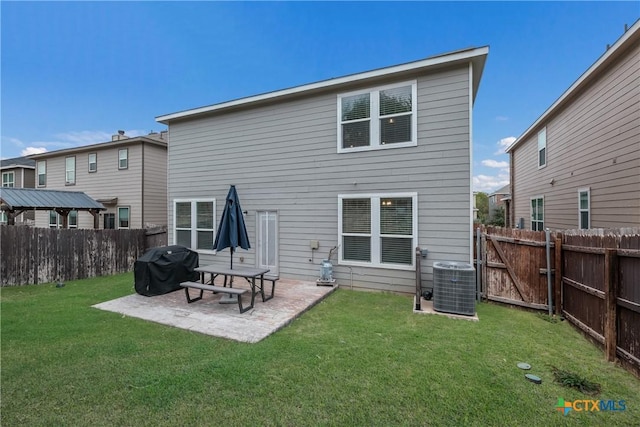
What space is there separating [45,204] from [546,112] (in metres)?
19.9

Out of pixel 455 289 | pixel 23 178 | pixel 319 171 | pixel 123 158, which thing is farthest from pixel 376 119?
pixel 23 178

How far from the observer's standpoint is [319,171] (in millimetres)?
7262

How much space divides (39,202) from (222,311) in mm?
10862

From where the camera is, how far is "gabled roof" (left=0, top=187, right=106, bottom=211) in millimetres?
9562

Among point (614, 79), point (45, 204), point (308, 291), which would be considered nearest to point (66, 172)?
point (45, 204)

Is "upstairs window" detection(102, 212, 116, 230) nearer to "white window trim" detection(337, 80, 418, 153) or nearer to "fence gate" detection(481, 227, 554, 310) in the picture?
"white window trim" detection(337, 80, 418, 153)

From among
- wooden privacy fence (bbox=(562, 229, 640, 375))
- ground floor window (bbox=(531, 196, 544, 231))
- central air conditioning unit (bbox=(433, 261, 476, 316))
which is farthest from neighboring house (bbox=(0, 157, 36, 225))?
ground floor window (bbox=(531, 196, 544, 231))

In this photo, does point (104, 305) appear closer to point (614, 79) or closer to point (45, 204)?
point (45, 204)

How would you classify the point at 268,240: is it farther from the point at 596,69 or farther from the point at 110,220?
the point at 110,220

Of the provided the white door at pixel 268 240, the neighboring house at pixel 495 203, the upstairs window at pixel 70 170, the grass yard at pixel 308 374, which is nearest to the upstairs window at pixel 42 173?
the upstairs window at pixel 70 170

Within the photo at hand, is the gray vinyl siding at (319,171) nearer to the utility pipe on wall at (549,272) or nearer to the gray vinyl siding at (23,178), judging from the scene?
the utility pipe on wall at (549,272)

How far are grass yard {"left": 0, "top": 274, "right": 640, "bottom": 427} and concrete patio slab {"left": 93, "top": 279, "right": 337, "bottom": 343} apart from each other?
25cm

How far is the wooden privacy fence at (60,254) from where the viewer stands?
24.1 feet

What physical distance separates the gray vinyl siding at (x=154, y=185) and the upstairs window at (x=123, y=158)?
46.1 inches
